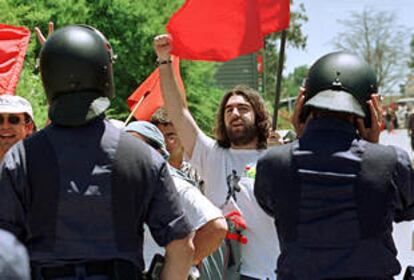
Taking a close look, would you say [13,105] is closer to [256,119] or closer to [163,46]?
[163,46]

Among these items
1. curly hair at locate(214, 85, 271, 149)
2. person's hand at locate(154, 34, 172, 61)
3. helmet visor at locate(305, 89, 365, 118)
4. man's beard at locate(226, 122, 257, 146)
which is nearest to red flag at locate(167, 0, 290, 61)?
curly hair at locate(214, 85, 271, 149)

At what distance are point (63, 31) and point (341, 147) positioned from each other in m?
1.24

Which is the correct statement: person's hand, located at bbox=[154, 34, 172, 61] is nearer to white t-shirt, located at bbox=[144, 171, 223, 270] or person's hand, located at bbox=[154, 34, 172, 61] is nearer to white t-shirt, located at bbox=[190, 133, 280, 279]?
white t-shirt, located at bbox=[190, 133, 280, 279]

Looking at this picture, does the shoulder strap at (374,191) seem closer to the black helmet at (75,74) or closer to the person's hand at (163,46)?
the black helmet at (75,74)

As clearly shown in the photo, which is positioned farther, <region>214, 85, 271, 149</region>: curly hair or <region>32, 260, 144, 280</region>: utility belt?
<region>214, 85, 271, 149</region>: curly hair

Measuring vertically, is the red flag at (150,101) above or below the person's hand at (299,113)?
below

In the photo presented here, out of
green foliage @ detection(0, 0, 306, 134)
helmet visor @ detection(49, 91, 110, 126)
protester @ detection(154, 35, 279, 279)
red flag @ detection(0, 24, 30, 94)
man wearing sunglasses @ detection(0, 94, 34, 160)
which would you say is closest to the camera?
helmet visor @ detection(49, 91, 110, 126)

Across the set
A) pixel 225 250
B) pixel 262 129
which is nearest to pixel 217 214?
pixel 225 250

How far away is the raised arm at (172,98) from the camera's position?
424 centimetres

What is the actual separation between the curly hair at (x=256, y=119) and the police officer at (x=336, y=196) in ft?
5.46

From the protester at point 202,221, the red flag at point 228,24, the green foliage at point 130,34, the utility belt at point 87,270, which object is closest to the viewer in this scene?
the utility belt at point 87,270

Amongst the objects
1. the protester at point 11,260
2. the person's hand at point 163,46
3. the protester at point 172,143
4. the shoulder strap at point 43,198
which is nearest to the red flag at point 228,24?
the protester at point 172,143

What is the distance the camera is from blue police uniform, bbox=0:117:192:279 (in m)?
2.89

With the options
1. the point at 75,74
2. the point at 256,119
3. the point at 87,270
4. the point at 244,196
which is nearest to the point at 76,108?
the point at 75,74
